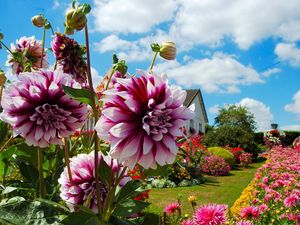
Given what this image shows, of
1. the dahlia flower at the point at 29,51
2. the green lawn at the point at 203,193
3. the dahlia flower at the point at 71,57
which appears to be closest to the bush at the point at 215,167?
the green lawn at the point at 203,193

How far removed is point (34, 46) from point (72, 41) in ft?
1.23

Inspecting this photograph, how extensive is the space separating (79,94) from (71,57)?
1.57ft

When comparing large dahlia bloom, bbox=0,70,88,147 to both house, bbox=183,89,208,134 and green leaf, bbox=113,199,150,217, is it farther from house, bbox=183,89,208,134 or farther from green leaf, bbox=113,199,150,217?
house, bbox=183,89,208,134

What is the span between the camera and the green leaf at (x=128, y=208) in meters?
0.92

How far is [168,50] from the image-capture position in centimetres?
116

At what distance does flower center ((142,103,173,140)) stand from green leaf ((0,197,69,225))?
0.93ft

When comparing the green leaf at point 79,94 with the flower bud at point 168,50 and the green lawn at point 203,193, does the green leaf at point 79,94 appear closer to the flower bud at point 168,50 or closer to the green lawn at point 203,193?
the flower bud at point 168,50

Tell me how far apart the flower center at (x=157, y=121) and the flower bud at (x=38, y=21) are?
0.89 metres

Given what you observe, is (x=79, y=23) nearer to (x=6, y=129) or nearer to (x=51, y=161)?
(x=6, y=129)

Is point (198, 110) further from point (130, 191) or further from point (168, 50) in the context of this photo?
point (130, 191)

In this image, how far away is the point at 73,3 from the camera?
97 cm

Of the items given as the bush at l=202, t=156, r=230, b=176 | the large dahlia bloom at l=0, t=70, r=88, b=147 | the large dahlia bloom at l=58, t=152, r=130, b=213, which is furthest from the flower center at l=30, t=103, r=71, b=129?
the bush at l=202, t=156, r=230, b=176

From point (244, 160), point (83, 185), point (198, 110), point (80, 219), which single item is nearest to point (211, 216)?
point (83, 185)

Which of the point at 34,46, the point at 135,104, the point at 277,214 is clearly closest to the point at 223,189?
the point at 277,214
